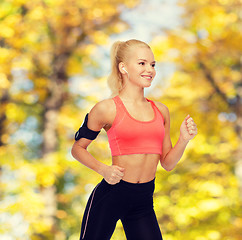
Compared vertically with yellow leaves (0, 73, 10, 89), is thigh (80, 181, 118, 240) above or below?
below

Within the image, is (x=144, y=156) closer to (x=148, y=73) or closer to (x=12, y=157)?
(x=148, y=73)

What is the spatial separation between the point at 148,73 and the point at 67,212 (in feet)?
19.7

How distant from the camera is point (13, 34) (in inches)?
265

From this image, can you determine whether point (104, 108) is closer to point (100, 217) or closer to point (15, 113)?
point (100, 217)

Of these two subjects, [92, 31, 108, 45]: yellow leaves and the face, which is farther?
[92, 31, 108, 45]: yellow leaves

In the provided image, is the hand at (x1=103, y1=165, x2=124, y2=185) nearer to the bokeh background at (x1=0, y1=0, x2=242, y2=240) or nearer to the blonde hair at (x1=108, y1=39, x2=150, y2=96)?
the blonde hair at (x1=108, y1=39, x2=150, y2=96)

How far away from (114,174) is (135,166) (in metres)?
0.16

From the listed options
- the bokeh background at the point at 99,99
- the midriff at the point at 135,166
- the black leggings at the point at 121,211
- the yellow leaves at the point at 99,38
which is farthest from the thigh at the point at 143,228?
the yellow leaves at the point at 99,38

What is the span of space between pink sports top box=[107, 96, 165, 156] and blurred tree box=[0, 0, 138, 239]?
14.2ft

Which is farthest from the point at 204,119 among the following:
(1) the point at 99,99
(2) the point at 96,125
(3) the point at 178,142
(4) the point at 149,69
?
(2) the point at 96,125

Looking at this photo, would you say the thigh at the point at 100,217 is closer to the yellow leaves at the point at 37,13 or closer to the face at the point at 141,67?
the face at the point at 141,67

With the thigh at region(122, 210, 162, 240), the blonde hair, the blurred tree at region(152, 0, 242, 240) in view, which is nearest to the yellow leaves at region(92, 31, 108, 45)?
the blurred tree at region(152, 0, 242, 240)

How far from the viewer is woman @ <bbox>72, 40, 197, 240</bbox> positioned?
2.36 metres

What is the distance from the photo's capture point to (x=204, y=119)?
7.01 m
